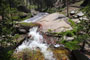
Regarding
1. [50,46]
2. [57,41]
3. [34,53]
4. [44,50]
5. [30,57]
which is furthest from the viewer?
[57,41]

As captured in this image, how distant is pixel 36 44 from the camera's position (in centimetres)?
1581

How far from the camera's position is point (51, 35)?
1778 cm

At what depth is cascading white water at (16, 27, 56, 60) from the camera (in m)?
12.8

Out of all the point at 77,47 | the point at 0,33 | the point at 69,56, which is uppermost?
the point at 0,33

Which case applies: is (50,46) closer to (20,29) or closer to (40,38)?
(40,38)

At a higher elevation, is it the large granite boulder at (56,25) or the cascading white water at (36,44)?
the large granite boulder at (56,25)

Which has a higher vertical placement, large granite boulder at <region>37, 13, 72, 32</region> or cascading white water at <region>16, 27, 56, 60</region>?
large granite boulder at <region>37, 13, 72, 32</region>

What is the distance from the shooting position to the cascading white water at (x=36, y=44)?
12775 millimetres

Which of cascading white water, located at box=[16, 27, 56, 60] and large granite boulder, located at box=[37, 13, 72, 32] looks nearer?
cascading white water, located at box=[16, 27, 56, 60]

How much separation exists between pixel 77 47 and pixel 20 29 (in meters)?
11.9

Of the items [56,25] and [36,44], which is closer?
[36,44]

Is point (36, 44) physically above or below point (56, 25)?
below

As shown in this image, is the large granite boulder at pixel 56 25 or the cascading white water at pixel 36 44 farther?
the large granite boulder at pixel 56 25

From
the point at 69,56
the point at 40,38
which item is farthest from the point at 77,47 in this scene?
the point at 40,38
